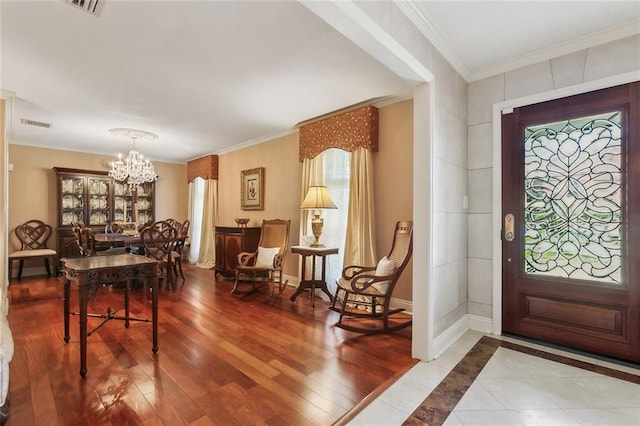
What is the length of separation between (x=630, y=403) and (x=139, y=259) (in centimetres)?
357

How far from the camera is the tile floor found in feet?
5.60

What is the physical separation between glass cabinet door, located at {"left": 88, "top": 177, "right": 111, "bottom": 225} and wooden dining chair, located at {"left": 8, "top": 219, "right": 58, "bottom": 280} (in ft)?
2.41

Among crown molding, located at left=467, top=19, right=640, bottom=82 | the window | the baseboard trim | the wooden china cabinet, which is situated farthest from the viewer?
the wooden china cabinet

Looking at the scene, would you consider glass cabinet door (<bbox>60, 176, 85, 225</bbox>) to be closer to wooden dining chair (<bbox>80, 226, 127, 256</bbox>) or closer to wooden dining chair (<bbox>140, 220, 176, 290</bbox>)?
wooden dining chair (<bbox>80, 226, 127, 256</bbox>)

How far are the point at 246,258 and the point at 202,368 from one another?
2.52 m

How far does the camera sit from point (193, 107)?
3896 millimetres

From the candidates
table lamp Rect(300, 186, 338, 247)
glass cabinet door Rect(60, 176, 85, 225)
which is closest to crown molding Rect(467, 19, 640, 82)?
table lamp Rect(300, 186, 338, 247)

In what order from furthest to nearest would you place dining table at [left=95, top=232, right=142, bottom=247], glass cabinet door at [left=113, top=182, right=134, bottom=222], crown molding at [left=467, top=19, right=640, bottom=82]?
glass cabinet door at [left=113, top=182, right=134, bottom=222], dining table at [left=95, top=232, right=142, bottom=247], crown molding at [left=467, top=19, right=640, bottom=82]

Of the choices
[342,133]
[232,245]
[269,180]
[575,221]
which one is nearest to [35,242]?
[232,245]

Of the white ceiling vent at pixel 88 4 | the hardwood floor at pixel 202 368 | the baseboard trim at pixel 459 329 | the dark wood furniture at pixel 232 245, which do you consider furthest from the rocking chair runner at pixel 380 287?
the white ceiling vent at pixel 88 4

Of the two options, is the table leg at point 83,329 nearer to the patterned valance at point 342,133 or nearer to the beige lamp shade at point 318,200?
the beige lamp shade at point 318,200

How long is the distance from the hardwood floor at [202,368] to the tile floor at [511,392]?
22cm

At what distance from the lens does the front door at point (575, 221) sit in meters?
2.30

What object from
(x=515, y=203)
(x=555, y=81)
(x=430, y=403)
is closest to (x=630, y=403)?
(x=430, y=403)
